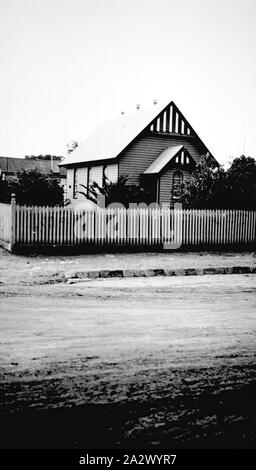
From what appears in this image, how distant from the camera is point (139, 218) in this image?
1731 centimetres

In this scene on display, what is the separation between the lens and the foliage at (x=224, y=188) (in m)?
19.1

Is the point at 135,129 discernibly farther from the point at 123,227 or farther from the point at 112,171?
the point at 123,227

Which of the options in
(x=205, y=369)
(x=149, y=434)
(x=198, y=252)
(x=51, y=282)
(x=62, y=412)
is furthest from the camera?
(x=198, y=252)

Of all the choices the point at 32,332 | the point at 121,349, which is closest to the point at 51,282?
the point at 32,332

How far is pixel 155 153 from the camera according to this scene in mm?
28328

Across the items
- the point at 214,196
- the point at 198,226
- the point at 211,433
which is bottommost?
the point at 211,433

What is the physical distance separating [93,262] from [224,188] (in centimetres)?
800

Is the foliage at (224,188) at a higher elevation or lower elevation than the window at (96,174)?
lower

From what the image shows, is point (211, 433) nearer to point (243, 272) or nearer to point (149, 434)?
point (149, 434)

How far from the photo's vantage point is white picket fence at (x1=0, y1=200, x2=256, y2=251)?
1570cm

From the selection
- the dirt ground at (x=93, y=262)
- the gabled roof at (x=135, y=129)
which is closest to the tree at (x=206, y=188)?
the dirt ground at (x=93, y=262)

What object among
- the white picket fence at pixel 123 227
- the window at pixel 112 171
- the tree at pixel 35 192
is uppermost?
the window at pixel 112 171

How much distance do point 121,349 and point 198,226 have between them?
1308cm

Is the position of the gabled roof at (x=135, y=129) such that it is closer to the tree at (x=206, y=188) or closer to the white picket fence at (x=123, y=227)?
the tree at (x=206, y=188)
